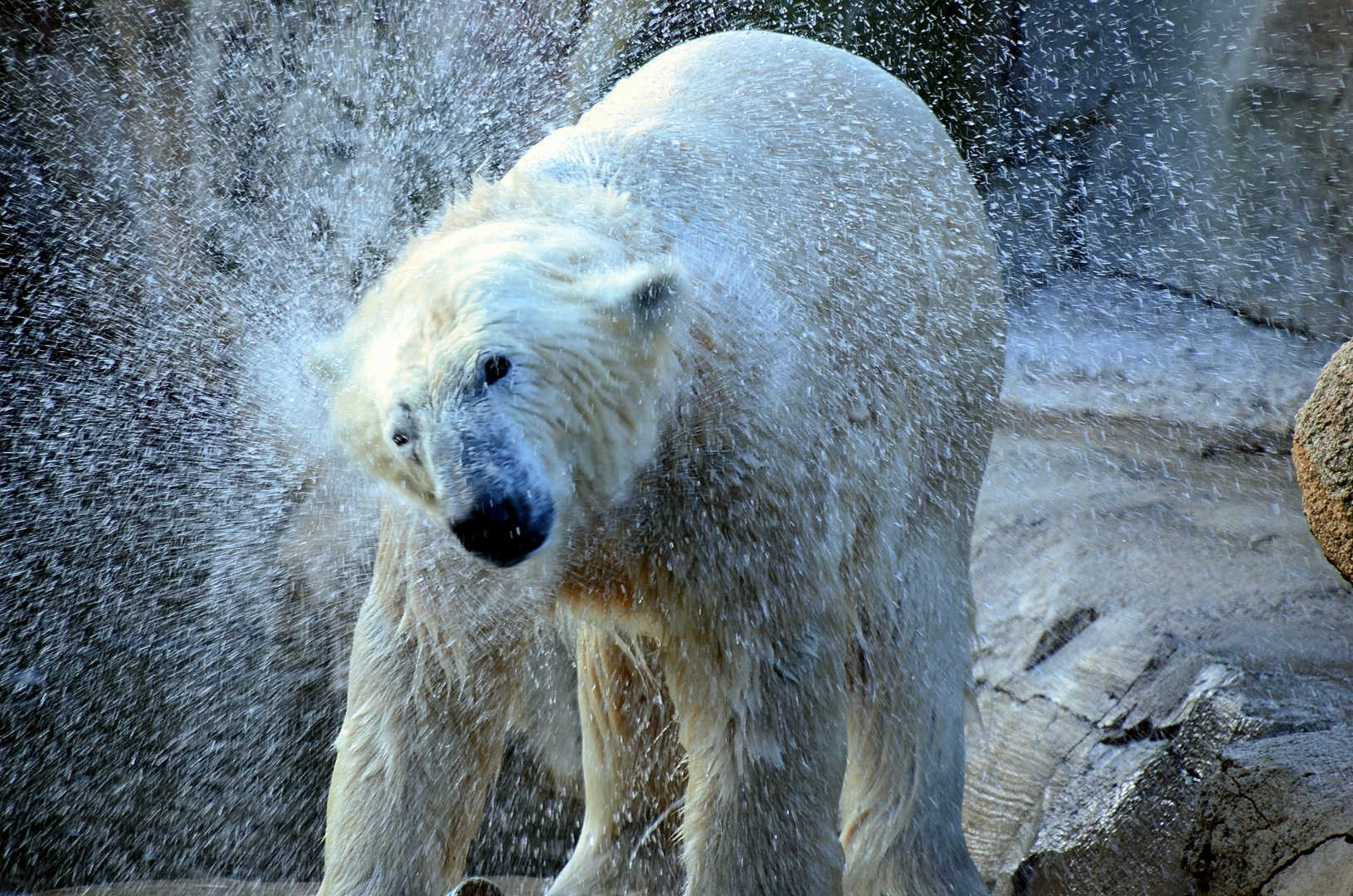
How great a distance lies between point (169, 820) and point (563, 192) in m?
3.08

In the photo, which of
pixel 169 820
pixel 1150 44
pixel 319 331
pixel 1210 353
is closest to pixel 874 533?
pixel 319 331

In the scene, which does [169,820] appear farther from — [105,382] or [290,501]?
[105,382]

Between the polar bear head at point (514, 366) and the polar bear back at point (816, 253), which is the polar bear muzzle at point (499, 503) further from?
the polar bear back at point (816, 253)

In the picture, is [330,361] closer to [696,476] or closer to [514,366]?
[514,366]

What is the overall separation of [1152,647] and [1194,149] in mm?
2651

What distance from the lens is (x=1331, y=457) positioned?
1989 millimetres

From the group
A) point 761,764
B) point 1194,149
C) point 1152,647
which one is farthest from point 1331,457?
point 1194,149


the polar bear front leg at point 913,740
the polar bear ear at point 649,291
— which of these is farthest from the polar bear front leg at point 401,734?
the polar bear front leg at point 913,740

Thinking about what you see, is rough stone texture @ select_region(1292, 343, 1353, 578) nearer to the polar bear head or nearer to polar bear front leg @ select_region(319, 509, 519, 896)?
the polar bear head

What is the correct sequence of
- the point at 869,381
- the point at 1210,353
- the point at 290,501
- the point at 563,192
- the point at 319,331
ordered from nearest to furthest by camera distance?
the point at 563,192 → the point at 869,381 → the point at 319,331 → the point at 290,501 → the point at 1210,353

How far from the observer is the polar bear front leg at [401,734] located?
68.4 inches

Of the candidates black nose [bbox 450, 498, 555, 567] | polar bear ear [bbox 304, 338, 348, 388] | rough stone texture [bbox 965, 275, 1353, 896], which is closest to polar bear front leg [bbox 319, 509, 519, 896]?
polar bear ear [bbox 304, 338, 348, 388]

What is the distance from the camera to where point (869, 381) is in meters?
2.01

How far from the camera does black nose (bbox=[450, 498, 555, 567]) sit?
1362 mm
